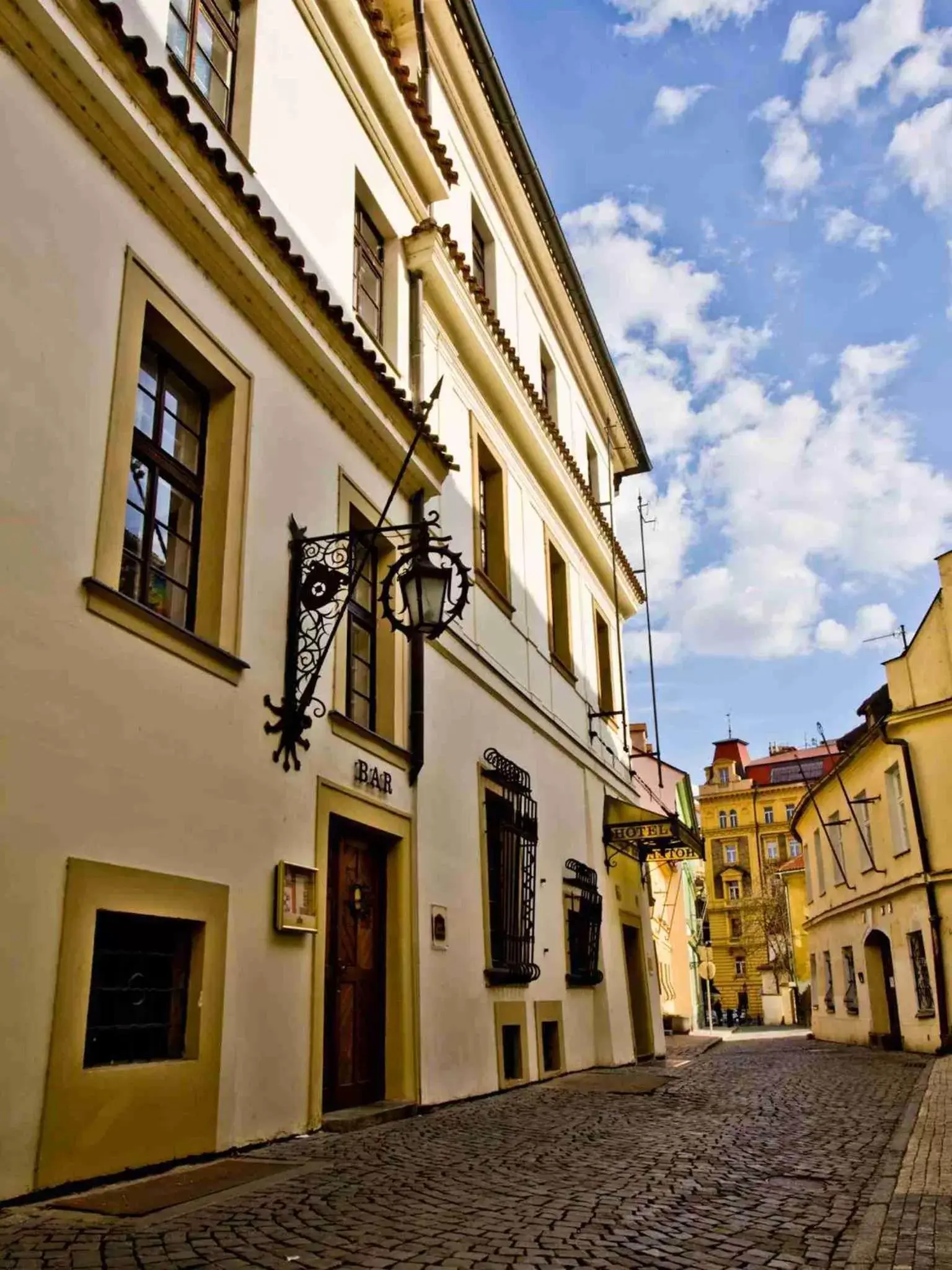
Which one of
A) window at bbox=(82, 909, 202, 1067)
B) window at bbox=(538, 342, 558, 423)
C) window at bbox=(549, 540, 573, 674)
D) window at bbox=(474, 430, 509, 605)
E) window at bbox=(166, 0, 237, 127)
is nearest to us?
window at bbox=(82, 909, 202, 1067)

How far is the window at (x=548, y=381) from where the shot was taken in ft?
60.0

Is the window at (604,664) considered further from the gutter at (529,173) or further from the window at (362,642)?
the window at (362,642)

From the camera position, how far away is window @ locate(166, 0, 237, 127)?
25.3 feet

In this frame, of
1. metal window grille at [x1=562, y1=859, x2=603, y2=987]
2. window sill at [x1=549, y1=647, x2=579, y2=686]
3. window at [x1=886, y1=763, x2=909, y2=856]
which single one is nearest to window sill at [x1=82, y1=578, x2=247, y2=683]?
metal window grille at [x1=562, y1=859, x2=603, y2=987]

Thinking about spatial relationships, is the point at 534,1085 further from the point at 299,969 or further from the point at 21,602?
the point at 21,602

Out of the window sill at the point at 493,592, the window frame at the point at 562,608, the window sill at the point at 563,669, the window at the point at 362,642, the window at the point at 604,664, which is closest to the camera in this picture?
the window at the point at 362,642

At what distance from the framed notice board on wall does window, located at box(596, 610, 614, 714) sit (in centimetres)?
1234

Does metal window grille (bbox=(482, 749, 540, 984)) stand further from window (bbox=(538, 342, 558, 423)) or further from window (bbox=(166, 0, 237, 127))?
window (bbox=(538, 342, 558, 423))

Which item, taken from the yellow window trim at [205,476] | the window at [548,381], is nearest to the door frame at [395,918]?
the yellow window trim at [205,476]

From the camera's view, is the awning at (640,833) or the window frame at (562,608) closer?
the window frame at (562,608)

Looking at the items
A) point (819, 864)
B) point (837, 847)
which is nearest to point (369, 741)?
point (837, 847)

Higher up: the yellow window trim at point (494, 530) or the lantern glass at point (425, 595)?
the yellow window trim at point (494, 530)

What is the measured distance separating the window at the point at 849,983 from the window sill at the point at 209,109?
76.9 ft

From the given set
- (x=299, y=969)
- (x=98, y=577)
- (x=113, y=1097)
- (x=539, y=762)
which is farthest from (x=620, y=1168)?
(x=539, y=762)
